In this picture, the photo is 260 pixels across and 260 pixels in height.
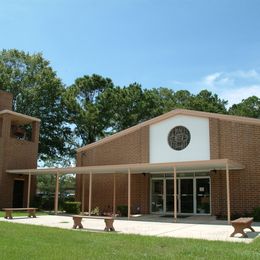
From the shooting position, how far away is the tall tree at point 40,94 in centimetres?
4125

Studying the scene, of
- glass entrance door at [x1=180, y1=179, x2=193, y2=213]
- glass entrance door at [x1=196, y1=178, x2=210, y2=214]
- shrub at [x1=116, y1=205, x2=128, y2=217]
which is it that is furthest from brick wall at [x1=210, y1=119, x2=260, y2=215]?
shrub at [x1=116, y1=205, x2=128, y2=217]

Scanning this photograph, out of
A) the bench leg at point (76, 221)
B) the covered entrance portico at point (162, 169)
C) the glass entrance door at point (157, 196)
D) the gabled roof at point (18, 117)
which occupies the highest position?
the gabled roof at point (18, 117)

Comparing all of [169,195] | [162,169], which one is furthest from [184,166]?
[169,195]

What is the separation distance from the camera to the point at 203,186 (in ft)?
74.4

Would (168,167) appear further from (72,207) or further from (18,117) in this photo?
(18,117)

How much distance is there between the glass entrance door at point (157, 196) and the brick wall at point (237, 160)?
131 inches

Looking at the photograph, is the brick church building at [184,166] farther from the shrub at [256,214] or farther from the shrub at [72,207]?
the shrub at [72,207]

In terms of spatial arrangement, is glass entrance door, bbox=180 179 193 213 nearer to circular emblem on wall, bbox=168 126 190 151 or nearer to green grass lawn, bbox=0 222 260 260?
circular emblem on wall, bbox=168 126 190 151

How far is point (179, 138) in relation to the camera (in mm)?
23578

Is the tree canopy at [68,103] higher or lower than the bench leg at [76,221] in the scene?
higher

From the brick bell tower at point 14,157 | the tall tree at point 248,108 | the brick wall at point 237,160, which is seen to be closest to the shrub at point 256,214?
the brick wall at point 237,160

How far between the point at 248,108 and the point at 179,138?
97.7ft

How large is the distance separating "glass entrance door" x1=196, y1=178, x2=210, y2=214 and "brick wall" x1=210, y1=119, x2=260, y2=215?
487 millimetres

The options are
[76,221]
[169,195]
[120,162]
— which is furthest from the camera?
[120,162]
